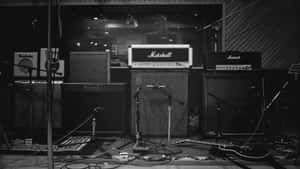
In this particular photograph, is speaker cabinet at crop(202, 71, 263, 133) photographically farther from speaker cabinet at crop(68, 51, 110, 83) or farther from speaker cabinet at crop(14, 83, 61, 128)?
speaker cabinet at crop(14, 83, 61, 128)

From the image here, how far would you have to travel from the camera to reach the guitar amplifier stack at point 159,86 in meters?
3.41

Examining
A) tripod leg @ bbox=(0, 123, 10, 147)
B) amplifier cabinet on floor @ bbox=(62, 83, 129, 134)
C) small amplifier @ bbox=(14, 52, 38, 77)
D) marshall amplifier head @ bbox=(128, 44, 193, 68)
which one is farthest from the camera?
small amplifier @ bbox=(14, 52, 38, 77)

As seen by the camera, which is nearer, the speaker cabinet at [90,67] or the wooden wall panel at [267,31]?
the speaker cabinet at [90,67]

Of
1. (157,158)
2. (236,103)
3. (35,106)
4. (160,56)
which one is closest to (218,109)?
(236,103)

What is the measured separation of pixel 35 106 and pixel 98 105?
0.87 metres

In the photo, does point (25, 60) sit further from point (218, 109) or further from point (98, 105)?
point (218, 109)

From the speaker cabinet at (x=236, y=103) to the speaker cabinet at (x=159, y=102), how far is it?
0.38 metres

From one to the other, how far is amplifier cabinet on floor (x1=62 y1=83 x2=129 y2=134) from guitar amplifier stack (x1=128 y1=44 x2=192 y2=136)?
0.72 feet

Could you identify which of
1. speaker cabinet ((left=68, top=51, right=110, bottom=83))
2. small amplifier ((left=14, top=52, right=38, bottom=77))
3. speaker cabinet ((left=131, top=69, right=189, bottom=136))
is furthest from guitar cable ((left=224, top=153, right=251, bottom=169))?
small amplifier ((left=14, top=52, right=38, bottom=77))

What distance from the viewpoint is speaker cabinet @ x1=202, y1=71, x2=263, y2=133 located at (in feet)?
11.6

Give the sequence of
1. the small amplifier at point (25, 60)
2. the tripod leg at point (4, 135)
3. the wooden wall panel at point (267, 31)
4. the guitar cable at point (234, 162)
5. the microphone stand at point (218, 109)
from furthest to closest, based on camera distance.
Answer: the wooden wall panel at point (267, 31) < the small amplifier at point (25, 60) < the microphone stand at point (218, 109) < the tripod leg at point (4, 135) < the guitar cable at point (234, 162)

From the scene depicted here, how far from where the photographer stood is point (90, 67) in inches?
141

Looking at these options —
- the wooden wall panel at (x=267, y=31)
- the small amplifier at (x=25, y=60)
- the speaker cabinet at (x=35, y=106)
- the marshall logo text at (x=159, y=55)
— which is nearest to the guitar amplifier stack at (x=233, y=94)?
the marshall logo text at (x=159, y=55)

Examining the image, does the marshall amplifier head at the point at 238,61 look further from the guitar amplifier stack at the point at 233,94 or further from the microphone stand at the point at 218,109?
the microphone stand at the point at 218,109
